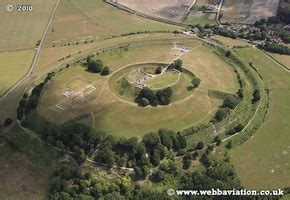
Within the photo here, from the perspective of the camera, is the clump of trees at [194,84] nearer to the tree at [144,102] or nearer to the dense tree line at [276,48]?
the tree at [144,102]

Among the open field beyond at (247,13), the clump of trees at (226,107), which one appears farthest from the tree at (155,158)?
the open field beyond at (247,13)

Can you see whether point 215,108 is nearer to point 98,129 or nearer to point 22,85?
point 98,129

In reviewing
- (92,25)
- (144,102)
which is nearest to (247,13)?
(92,25)

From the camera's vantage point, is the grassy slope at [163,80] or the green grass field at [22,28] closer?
the grassy slope at [163,80]

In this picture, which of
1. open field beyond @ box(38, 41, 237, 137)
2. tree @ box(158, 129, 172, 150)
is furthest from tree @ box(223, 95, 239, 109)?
tree @ box(158, 129, 172, 150)

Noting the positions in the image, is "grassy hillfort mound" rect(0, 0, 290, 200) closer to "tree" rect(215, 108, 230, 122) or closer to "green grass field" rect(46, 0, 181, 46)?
"tree" rect(215, 108, 230, 122)

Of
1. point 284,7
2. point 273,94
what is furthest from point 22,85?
point 284,7
